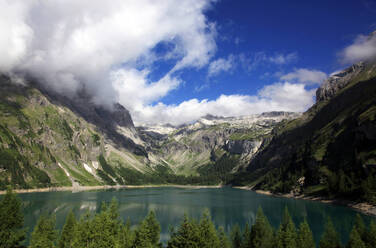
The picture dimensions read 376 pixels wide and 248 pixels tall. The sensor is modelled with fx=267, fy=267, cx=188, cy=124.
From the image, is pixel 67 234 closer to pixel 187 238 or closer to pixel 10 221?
pixel 10 221

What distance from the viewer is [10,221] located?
161 feet

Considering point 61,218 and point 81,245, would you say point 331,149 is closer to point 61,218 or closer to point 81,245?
point 61,218

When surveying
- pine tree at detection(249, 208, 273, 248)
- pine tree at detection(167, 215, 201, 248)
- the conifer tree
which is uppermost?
pine tree at detection(167, 215, 201, 248)

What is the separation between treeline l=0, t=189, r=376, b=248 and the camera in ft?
125

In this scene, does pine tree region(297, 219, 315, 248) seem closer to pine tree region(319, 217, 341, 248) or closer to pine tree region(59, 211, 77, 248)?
pine tree region(319, 217, 341, 248)

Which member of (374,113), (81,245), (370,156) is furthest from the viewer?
(374,113)

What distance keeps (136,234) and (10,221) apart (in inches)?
907

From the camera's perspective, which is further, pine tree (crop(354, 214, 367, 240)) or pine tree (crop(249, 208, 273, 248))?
pine tree (crop(249, 208, 273, 248))

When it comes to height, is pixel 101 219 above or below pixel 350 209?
above

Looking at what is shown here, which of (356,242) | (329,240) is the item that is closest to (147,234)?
(329,240)

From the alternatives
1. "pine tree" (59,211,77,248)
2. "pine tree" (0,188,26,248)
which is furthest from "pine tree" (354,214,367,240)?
"pine tree" (0,188,26,248)

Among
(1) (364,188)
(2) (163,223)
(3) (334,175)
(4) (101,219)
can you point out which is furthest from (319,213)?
(4) (101,219)

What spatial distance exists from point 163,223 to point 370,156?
113462 mm

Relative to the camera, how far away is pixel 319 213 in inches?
4673
